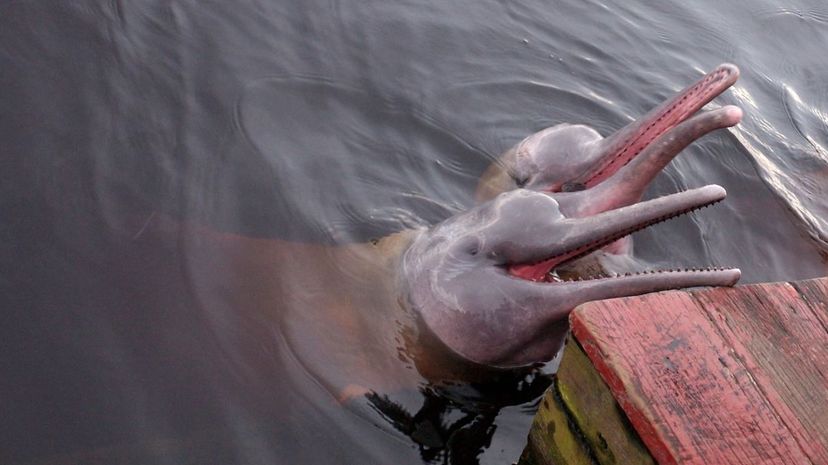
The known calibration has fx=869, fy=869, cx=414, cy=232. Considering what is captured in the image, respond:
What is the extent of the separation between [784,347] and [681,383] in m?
0.63

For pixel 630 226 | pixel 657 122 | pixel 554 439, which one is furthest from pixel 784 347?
pixel 657 122

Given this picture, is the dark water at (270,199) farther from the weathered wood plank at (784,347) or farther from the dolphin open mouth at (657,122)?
the weathered wood plank at (784,347)

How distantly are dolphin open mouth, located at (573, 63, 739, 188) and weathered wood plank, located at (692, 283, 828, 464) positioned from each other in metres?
1.01

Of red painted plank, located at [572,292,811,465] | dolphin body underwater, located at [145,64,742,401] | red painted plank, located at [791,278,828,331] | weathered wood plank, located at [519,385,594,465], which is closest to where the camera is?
red painted plank, located at [572,292,811,465]

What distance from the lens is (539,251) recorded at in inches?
170

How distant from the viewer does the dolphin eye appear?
536 centimetres

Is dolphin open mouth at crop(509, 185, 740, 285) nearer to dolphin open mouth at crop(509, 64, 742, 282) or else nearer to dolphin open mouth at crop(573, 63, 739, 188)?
dolphin open mouth at crop(509, 64, 742, 282)

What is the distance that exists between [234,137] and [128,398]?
226cm

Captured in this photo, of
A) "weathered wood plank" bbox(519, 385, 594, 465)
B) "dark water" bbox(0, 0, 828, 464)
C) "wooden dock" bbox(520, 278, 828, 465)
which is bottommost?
"dark water" bbox(0, 0, 828, 464)

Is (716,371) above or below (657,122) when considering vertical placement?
below

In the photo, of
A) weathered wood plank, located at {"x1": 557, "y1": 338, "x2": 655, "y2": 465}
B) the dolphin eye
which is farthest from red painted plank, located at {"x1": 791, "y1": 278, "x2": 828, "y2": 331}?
the dolphin eye

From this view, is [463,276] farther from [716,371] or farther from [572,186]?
[716,371]

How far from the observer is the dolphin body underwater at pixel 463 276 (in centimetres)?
419

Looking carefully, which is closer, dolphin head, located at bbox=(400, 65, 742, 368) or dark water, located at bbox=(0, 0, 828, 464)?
dolphin head, located at bbox=(400, 65, 742, 368)
